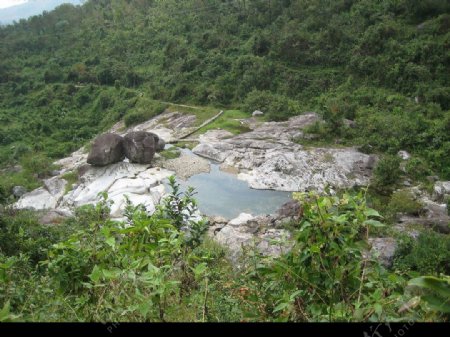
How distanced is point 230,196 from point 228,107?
40.3 feet

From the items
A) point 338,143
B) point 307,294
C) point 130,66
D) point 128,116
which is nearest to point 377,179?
point 338,143

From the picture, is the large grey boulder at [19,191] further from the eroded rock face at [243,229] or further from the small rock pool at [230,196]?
the eroded rock face at [243,229]

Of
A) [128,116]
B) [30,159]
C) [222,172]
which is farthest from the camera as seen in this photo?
Result: [128,116]

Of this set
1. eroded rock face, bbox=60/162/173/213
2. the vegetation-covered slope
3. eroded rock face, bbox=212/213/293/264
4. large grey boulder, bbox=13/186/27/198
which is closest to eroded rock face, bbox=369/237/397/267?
eroded rock face, bbox=212/213/293/264

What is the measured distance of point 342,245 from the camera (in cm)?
195

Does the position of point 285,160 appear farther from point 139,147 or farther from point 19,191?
point 19,191

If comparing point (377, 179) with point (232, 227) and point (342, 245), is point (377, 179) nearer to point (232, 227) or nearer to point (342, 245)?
point (232, 227)

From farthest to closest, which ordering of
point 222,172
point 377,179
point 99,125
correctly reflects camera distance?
1. point 99,125
2. point 222,172
3. point 377,179

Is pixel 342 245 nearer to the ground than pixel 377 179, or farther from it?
farther from it

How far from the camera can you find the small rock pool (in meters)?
16.2

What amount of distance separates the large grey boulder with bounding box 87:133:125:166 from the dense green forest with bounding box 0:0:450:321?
13.7ft

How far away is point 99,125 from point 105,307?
101 ft
